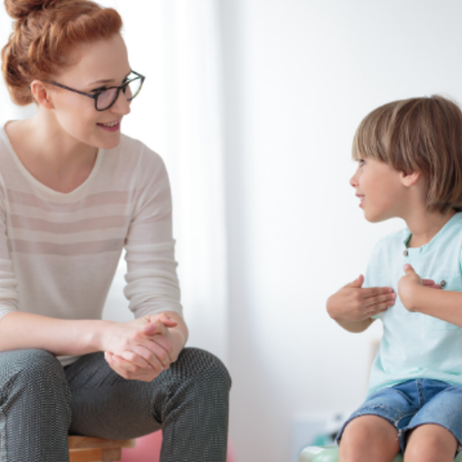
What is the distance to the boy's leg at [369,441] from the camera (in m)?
1.01

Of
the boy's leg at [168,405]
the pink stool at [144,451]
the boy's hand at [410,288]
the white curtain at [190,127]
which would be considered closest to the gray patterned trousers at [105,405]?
the boy's leg at [168,405]

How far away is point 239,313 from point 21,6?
158 centimetres

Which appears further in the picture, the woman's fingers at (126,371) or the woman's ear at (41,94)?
the woman's ear at (41,94)

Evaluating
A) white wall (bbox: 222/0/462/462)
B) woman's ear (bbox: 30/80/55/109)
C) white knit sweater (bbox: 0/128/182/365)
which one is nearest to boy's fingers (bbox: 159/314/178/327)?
white knit sweater (bbox: 0/128/182/365)

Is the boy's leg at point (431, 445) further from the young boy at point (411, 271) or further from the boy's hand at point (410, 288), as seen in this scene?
the boy's hand at point (410, 288)

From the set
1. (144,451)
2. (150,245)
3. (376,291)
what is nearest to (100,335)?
(150,245)

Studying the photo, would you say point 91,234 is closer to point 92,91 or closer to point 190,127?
point 92,91

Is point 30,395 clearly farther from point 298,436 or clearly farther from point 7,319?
point 298,436

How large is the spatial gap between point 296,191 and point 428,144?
126 cm

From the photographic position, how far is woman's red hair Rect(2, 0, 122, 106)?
119 centimetres

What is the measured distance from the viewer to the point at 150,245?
1.37 meters

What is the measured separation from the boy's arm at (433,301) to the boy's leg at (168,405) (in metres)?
0.37

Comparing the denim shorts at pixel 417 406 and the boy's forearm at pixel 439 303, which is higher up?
the boy's forearm at pixel 439 303

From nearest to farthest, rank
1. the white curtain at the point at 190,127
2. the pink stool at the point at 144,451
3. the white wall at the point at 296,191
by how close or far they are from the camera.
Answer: the pink stool at the point at 144,451
the white curtain at the point at 190,127
the white wall at the point at 296,191
